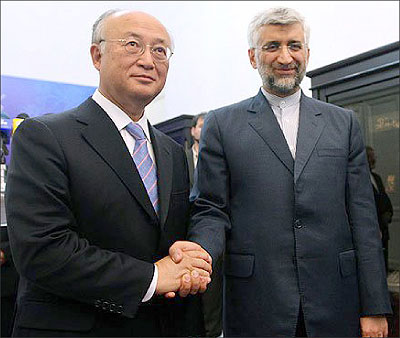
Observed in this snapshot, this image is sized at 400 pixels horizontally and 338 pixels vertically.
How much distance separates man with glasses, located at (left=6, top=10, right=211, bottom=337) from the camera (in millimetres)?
1304

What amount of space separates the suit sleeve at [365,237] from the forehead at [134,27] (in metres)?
0.90

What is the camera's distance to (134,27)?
5.12ft

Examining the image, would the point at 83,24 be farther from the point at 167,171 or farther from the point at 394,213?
the point at 167,171

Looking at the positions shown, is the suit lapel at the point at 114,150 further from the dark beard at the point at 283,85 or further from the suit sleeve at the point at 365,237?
the suit sleeve at the point at 365,237

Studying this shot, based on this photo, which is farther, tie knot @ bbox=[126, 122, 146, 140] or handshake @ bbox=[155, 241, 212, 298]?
tie knot @ bbox=[126, 122, 146, 140]

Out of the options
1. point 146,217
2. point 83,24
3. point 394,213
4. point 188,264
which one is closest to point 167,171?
point 146,217

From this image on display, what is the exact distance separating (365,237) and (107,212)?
3.29 ft

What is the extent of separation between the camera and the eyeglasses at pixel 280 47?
1885 mm

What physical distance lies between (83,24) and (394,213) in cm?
533

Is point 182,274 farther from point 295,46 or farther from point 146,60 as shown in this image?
point 295,46

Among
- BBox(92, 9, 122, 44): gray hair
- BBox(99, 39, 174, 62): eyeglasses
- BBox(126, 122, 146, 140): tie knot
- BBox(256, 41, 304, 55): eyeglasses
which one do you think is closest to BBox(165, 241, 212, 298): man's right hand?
BBox(126, 122, 146, 140): tie knot

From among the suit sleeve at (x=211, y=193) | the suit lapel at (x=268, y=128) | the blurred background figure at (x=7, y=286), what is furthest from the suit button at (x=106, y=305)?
the blurred background figure at (x=7, y=286)

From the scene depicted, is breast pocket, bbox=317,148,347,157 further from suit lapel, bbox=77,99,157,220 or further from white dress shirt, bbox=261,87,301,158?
suit lapel, bbox=77,99,157,220

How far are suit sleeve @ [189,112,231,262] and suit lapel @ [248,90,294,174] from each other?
0.53ft
